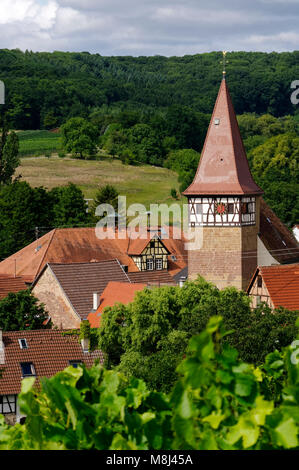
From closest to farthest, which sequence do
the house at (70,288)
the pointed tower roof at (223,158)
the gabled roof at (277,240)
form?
the house at (70,288)
the pointed tower roof at (223,158)
the gabled roof at (277,240)

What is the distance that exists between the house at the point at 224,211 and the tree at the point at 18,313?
7201mm

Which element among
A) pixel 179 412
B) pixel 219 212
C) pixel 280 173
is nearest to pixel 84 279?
pixel 219 212

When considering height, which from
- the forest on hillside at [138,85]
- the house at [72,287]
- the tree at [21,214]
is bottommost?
the house at [72,287]

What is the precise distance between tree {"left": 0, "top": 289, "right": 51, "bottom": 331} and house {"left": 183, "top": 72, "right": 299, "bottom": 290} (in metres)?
Result: 7.20

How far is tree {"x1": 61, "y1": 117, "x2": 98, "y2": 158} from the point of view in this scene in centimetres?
9750

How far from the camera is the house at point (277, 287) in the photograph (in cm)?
3139

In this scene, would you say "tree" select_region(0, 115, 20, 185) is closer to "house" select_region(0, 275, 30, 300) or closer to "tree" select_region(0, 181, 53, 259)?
"tree" select_region(0, 181, 53, 259)

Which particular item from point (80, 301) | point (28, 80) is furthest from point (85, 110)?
point (80, 301)

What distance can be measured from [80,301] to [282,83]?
369 feet

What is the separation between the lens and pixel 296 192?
71062mm

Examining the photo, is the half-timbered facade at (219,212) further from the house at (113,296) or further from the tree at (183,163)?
the tree at (183,163)

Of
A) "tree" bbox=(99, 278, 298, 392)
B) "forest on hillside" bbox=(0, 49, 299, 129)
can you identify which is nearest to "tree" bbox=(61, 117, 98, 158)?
"forest on hillside" bbox=(0, 49, 299, 129)

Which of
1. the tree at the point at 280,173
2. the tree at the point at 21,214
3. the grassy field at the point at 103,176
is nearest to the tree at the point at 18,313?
the tree at the point at 21,214

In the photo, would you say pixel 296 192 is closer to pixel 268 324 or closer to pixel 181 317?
pixel 181 317
